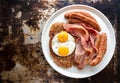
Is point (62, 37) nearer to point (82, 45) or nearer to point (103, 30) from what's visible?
point (82, 45)

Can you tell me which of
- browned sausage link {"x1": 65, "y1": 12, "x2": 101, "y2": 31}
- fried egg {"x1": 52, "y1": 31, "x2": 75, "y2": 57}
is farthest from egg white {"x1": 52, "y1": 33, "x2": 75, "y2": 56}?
browned sausage link {"x1": 65, "y1": 12, "x2": 101, "y2": 31}

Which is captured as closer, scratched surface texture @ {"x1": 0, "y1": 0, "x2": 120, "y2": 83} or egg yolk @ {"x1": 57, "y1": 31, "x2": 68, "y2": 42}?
egg yolk @ {"x1": 57, "y1": 31, "x2": 68, "y2": 42}

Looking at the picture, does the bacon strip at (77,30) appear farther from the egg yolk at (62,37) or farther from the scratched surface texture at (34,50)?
the scratched surface texture at (34,50)

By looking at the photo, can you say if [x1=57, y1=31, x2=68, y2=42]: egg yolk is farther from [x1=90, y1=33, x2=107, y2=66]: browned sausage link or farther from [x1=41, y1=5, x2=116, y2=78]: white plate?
Answer: [x1=90, y1=33, x2=107, y2=66]: browned sausage link

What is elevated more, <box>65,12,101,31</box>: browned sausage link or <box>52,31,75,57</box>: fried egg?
<box>65,12,101,31</box>: browned sausage link

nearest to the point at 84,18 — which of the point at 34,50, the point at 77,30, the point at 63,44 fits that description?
the point at 77,30

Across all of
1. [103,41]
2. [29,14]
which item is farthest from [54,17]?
[103,41]
